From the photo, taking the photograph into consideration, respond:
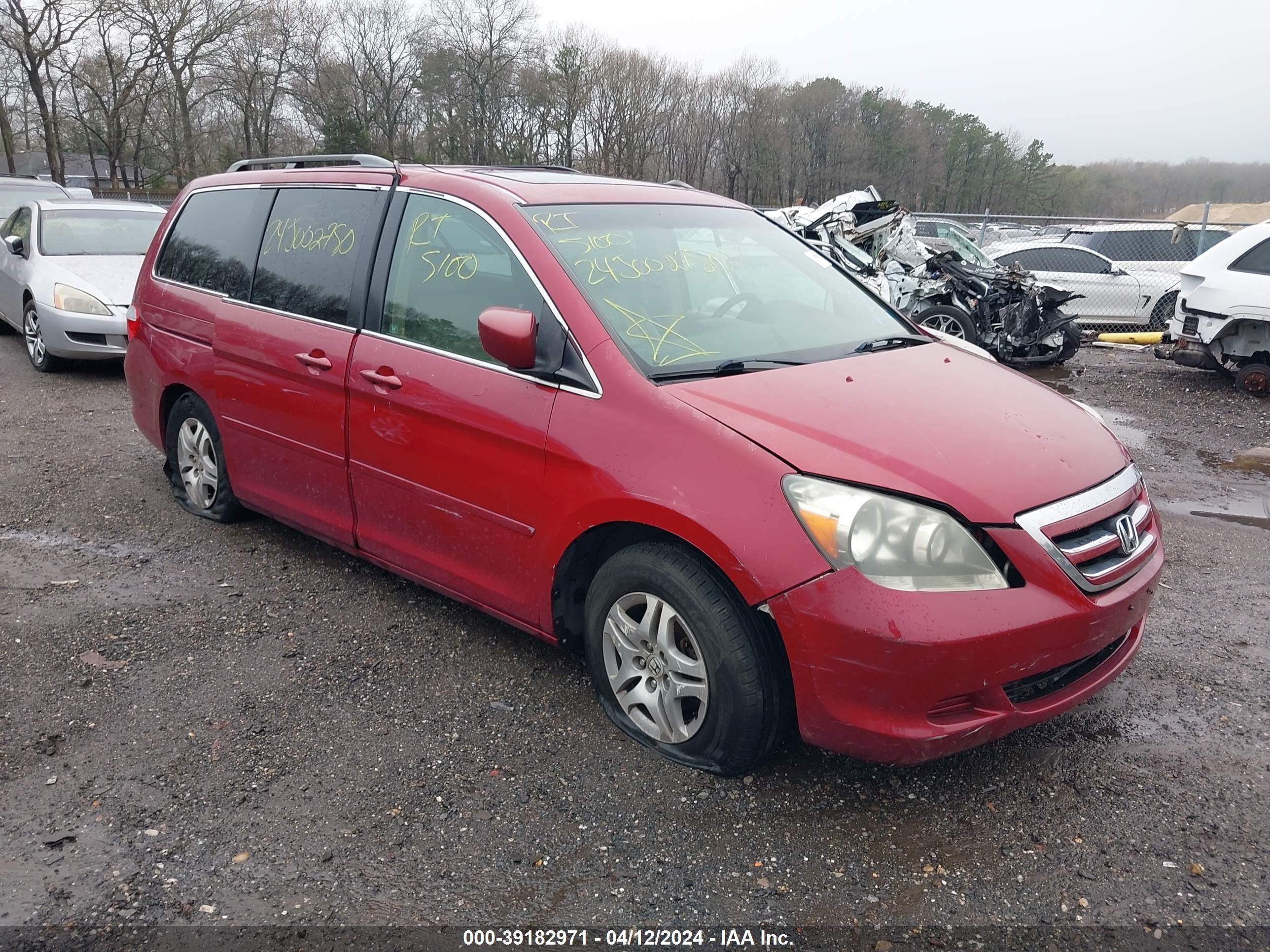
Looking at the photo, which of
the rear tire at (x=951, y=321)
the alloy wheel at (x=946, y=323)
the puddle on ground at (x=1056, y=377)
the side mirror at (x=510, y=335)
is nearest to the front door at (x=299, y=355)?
the side mirror at (x=510, y=335)

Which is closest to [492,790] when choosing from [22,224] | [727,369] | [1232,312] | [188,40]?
[727,369]

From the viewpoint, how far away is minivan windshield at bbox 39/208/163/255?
9242 mm

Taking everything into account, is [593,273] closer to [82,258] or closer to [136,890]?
[136,890]

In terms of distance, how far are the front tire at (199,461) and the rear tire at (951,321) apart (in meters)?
8.43

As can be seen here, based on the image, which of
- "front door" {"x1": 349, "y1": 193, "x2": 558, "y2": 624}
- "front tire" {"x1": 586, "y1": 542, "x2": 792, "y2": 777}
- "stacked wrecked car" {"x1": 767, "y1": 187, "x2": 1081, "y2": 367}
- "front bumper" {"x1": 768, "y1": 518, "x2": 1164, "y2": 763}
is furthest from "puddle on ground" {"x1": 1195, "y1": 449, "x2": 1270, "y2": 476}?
"front door" {"x1": 349, "y1": 193, "x2": 558, "y2": 624}

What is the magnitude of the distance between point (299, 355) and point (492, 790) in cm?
204

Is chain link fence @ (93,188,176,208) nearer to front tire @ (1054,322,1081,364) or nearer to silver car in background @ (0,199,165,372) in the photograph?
silver car in background @ (0,199,165,372)

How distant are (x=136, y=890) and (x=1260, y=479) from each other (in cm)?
713

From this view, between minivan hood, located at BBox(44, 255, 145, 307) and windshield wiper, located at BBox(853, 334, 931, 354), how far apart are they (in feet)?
24.2

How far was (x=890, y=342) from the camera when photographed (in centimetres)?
357

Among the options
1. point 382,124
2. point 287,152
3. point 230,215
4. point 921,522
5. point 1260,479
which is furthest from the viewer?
point 382,124

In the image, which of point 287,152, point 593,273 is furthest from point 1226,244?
point 287,152

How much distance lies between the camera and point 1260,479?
6.48m

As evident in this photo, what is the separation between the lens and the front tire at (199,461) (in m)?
4.63
